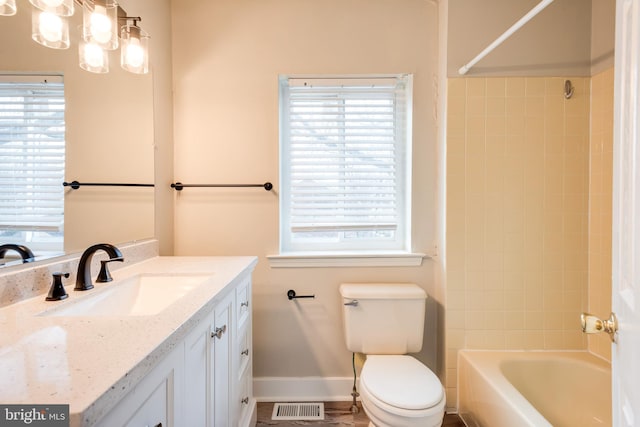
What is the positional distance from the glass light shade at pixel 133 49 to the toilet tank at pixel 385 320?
1.52 meters

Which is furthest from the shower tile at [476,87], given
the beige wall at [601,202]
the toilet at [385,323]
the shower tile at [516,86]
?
the toilet at [385,323]

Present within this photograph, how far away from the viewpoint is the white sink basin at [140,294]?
1.00 m

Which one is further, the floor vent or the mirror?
the floor vent

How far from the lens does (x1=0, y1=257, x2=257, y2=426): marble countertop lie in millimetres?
452

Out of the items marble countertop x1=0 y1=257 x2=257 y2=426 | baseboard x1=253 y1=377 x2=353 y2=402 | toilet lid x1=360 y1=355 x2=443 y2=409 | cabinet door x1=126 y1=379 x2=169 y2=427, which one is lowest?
baseboard x1=253 y1=377 x2=353 y2=402

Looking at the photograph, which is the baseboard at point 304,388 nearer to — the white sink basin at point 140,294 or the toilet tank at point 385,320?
the toilet tank at point 385,320

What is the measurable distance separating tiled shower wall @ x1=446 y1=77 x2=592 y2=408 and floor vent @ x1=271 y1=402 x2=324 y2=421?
750 millimetres

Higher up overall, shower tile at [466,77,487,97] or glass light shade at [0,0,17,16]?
shower tile at [466,77,487,97]

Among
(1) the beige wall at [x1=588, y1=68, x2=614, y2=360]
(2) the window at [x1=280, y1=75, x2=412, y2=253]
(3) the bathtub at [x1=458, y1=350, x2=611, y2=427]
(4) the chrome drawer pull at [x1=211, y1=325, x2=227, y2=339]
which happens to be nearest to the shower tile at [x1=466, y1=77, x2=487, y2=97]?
(2) the window at [x1=280, y1=75, x2=412, y2=253]

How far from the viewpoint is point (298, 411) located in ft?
5.57

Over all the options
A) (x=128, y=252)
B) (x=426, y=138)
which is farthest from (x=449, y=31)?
(x=128, y=252)

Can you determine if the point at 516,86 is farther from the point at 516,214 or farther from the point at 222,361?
the point at 222,361

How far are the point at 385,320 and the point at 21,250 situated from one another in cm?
154

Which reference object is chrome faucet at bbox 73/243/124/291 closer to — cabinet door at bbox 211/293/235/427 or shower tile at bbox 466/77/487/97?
cabinet door at bbox 211/293/235/427
